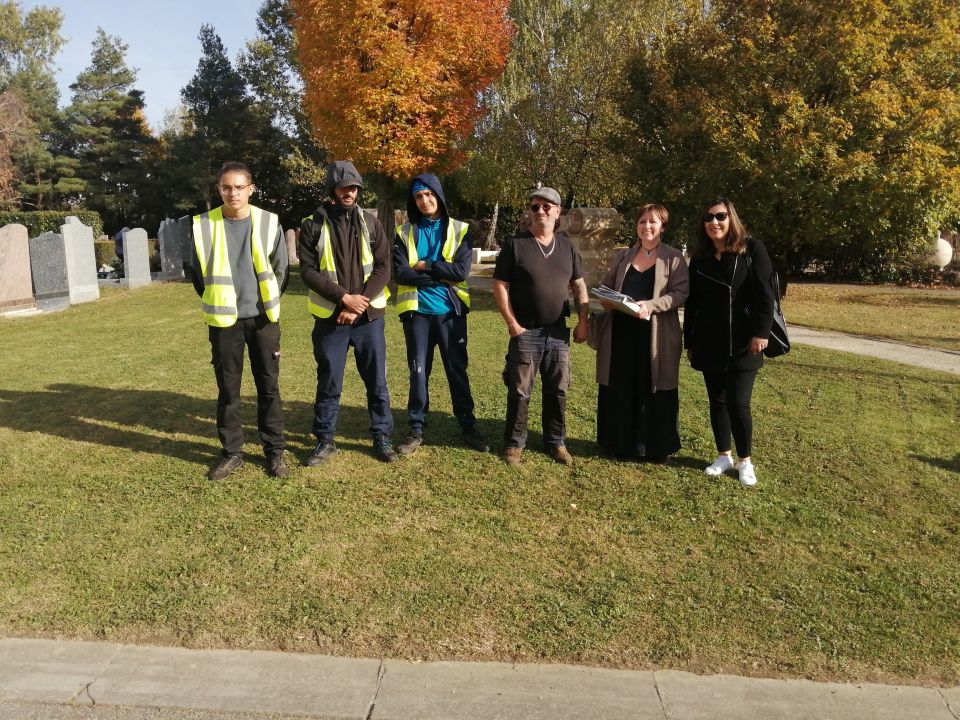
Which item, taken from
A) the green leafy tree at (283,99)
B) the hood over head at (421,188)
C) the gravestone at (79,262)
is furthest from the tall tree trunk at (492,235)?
the hood over head at (421,188)

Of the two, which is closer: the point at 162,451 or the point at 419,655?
the point at 419,655

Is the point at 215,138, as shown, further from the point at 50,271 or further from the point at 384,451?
the point at 384,451

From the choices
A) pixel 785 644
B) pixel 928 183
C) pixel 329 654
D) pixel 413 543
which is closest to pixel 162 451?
pixel 413 543

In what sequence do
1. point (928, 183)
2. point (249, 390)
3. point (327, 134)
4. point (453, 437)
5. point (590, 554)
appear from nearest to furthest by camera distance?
point (590, 554)
point (453, 437)
point (249, 390)
point (928, 183)
point (327, 134)

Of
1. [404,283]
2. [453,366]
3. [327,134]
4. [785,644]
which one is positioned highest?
[327,134]

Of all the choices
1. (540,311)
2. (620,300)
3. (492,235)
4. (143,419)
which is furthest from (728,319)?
(492,235)

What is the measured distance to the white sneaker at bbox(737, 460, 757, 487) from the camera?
4762 mm

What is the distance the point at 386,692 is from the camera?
2758 mm

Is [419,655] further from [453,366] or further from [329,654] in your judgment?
[453,366]

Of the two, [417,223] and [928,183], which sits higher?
[928,183]

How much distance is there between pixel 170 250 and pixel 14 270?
6473mm

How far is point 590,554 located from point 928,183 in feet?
35.9

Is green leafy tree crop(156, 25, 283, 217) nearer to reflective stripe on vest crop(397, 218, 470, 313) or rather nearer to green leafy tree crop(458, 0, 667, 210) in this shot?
green leafy tree crop(458, 0, 667, 210)

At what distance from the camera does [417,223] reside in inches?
208
